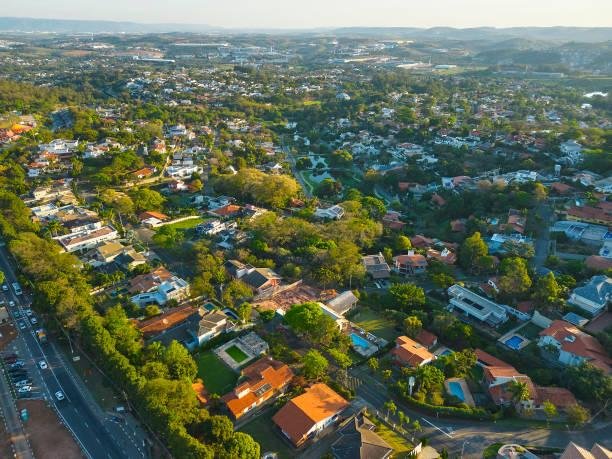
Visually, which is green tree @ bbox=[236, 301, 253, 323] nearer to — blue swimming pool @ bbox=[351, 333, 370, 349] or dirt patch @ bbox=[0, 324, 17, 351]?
blue swimming pool @ bbox=[351, 333, 370, 349]

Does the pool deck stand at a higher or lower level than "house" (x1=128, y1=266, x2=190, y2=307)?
lower

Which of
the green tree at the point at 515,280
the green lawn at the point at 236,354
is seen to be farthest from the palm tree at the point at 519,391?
the green lawn at the point at 236,354

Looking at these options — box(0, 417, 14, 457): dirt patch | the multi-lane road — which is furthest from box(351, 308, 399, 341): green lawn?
box(0, 417, 14, 457): dirt patch

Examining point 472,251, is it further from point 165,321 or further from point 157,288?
point 157,288

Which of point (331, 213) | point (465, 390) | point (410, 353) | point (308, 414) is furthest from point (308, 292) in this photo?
point (331, 213)

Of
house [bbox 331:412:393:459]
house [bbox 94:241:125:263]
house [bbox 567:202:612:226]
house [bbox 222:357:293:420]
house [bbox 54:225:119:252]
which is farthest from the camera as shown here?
house [bbox 567:202:612:226]

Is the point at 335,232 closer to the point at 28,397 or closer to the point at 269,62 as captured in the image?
the point at 28,397

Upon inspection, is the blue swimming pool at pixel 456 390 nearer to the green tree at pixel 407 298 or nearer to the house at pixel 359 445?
the house at pixel 359 445
